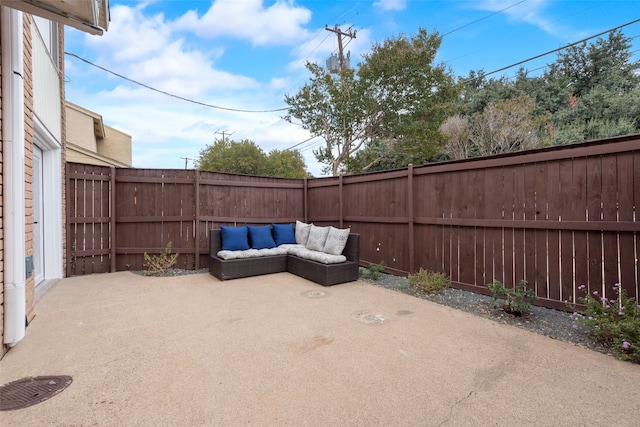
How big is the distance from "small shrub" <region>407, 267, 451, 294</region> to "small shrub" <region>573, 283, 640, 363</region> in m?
1.51

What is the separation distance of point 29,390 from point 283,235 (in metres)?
4.43

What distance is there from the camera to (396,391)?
1897 mm

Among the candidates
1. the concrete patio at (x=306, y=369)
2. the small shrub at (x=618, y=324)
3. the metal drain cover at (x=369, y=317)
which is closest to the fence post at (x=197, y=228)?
the concrete patio at (x=306, y=369)

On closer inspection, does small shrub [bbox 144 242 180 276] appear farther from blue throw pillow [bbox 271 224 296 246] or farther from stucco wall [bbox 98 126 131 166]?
stucco wall [bbox 98 126 131 166]

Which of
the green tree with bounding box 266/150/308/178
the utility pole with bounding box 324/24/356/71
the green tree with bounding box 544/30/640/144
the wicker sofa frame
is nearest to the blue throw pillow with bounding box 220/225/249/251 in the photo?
the wicker sofa frame

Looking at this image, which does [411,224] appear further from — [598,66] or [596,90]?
[598,66]

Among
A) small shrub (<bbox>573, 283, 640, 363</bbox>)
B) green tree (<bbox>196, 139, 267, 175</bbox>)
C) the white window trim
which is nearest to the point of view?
small shrub (<bbox>573, 283, 640, 363</bbox>)

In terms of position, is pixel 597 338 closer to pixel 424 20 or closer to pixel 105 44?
pixel 105 44

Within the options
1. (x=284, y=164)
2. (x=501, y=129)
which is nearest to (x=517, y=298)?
(x=501, y=129)

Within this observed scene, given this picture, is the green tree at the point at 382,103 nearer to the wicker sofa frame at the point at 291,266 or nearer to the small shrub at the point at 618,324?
the wicker sofa frame at the point at 291,266

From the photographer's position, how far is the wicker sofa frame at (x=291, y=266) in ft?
15.5

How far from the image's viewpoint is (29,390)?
1893 mm

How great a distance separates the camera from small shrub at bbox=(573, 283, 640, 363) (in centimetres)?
237

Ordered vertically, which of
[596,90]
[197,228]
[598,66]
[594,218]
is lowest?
[197,228]
